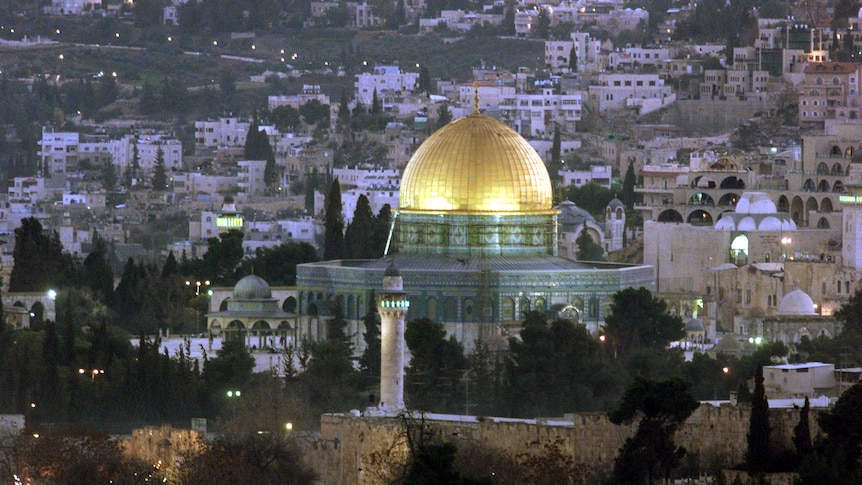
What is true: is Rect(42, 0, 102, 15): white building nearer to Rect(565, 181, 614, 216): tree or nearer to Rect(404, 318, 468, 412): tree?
Rect(565, 181, 614, 216): tree

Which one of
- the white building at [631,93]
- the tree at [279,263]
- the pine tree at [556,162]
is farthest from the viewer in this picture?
the white building at [631,93]

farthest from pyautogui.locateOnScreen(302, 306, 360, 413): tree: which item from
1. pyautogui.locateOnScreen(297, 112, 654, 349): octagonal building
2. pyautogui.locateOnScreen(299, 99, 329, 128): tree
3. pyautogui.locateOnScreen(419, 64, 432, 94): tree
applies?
pyautogui.locateOnScreen(419, 64, 432, 94): tree

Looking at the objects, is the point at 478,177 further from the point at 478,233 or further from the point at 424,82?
the point at 424,82

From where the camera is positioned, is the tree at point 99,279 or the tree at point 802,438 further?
the tree at point 99,279

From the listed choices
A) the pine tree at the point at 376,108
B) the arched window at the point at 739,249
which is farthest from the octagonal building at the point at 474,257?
the pine tree at the point at 376,108

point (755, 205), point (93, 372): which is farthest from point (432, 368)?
point (755, 205)

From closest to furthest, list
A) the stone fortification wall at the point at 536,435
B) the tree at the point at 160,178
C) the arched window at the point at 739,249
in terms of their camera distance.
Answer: the stone fortification wall at the point at 536,435 < the arched window at the point at 739,249 < the tree at the point at 160,178

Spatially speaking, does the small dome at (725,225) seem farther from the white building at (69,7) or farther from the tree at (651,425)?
the white building at (69,7)
